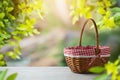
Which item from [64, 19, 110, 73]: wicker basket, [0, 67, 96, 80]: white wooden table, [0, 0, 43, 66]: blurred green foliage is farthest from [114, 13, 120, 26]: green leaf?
[0, 0, 43, 66]: blurred green foliage

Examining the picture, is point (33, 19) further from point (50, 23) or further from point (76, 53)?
point (76, 53)

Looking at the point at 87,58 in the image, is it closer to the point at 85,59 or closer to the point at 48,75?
the point at 85,59

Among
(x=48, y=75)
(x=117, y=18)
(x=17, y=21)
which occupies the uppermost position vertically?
(x=117, y=18)

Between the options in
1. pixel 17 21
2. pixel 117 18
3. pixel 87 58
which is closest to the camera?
pixel 117 18

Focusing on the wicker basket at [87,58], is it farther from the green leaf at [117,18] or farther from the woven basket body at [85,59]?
the green leaf at [117,18]

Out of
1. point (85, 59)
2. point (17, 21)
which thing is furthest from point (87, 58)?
point (17, 21)

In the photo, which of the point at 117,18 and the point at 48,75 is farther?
the point at 48,75

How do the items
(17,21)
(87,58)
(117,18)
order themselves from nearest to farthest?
1. (117,18)
2. (87,58)
3. (17,21)

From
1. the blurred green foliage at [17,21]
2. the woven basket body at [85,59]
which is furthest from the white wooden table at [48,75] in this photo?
the blurred green foliage at [17,21]

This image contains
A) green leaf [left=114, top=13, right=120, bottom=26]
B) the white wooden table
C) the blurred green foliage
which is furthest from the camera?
the blurred green foliage

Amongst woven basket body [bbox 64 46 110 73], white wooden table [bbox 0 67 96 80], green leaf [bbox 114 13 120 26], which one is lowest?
white wooden table [bbox 0 67 96 80]

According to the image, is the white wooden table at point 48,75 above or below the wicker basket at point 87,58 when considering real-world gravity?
below

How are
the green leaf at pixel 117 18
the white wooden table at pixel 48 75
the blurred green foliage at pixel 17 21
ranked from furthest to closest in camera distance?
the blurred green foliage at pixel 17 21 → the white wooden table at pixel 48 75 → the green leaf at pixel 117 18

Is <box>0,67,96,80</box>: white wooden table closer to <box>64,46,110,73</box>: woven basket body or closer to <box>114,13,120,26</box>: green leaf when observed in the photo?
<box>64,46,110,73</box>: woven basket body
